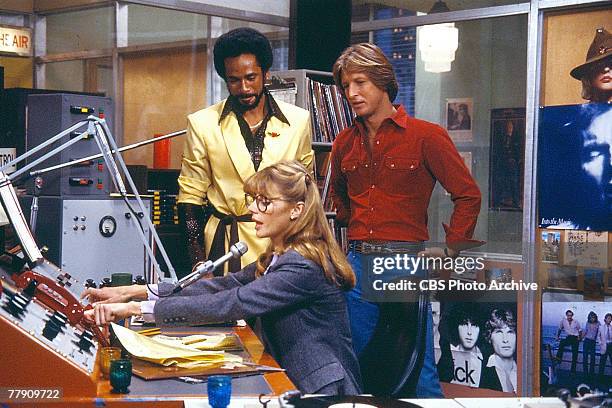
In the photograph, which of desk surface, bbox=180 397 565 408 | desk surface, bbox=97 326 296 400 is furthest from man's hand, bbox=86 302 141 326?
desk surface, bbox=180 397 565 408

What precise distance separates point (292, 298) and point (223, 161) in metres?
1.08

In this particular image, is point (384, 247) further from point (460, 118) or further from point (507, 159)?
point (460, 118)

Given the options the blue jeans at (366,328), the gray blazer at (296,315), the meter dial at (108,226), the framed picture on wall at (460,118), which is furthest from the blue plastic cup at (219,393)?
the framed picture on wall at (460,118)

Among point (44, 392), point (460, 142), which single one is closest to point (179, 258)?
point (460, 142)

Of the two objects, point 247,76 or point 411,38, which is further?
point 411,38

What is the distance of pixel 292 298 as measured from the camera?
7.25 feet

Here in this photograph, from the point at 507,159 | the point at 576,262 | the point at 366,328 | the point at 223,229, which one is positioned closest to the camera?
the point at 366,328

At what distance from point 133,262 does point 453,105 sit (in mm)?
1763

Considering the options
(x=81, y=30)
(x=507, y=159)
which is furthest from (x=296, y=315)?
(x=81, y=30)

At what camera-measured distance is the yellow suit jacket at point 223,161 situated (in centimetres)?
318

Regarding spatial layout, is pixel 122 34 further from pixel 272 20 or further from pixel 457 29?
pixel 457 29

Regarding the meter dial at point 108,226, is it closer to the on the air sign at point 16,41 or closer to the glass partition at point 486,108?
the on the air sign at point 16,41

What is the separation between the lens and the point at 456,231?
3082 mm

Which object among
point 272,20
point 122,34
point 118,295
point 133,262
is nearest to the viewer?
point 118,295
